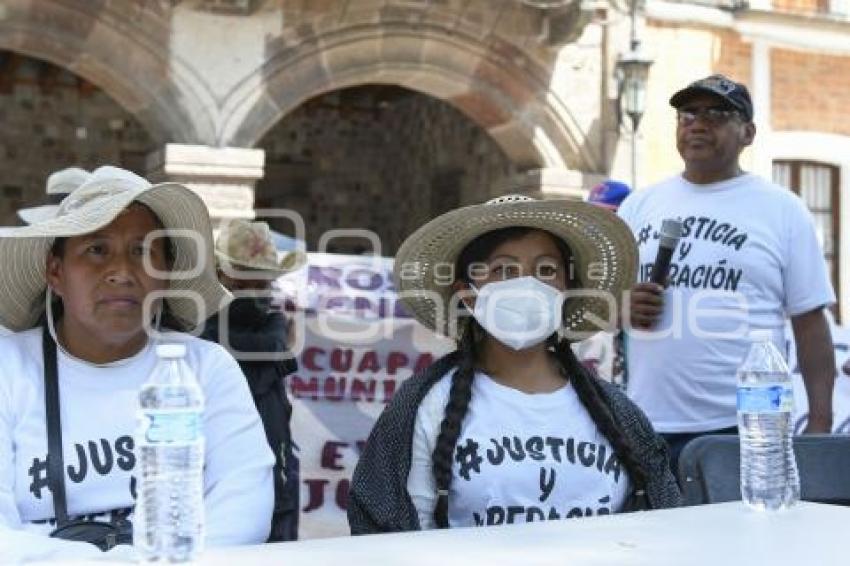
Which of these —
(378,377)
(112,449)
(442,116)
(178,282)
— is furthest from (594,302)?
(442,116)

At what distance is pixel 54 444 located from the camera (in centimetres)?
286

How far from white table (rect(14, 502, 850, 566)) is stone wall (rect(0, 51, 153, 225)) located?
10.6 m

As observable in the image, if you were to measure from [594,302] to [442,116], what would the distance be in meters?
9.34

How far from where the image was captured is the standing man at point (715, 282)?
166 inches

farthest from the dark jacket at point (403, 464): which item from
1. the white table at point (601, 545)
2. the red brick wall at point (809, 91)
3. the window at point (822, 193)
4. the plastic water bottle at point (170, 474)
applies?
the window at point (822, 193)

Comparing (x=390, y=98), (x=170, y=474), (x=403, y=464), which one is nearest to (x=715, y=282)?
(x=403, y=464)

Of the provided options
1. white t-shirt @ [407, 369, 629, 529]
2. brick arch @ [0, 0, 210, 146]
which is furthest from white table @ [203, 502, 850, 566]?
brick arch @ [0, 0, 210, 146]

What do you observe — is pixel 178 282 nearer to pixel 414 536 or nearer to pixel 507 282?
pixel 507 282

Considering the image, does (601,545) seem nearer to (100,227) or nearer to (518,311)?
(518,311)

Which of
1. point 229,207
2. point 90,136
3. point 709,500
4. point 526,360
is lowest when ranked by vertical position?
point 709,500

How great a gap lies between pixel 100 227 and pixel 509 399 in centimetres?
105

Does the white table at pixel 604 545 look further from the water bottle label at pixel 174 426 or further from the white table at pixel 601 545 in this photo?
the water bottle label at pixel 174 426

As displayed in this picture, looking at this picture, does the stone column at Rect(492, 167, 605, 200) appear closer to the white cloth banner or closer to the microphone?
the white cloth banner

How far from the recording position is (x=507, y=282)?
3.31 metres
